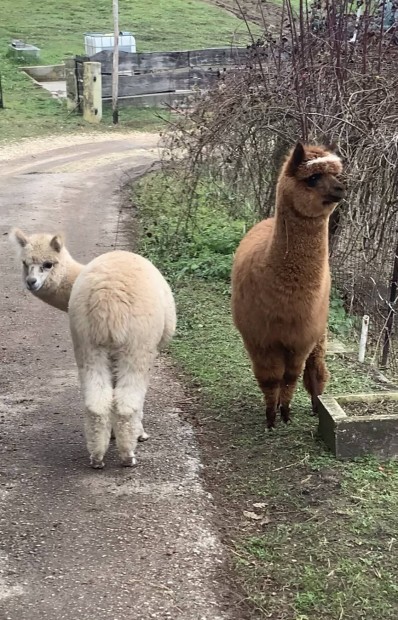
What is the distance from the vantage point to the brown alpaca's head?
4633mm

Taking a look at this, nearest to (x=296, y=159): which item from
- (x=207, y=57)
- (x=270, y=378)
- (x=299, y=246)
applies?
(x=299, y=246)

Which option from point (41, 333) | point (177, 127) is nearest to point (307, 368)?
point (41, 333)

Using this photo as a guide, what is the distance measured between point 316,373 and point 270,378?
0.52 metres

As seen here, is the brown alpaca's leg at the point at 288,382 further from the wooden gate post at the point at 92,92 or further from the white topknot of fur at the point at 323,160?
the wooden gate post at the point at 92,92

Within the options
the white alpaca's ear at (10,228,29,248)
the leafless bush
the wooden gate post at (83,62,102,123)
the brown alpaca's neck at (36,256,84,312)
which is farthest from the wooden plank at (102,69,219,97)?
the brown alpaca's neck at (36,256,84,312)

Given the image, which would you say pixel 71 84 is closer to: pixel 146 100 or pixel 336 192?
pixel 146 100

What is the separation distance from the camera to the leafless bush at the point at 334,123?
621 cm

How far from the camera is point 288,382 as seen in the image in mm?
5355

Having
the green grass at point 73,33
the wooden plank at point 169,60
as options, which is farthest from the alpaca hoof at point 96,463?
the wooden plank at point 169,60

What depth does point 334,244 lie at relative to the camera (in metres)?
7.31

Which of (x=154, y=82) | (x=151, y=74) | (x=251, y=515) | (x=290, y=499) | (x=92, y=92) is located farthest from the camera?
(x=154, y=82)

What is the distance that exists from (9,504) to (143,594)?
3.82 feet

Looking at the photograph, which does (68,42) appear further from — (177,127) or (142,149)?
(177,127)

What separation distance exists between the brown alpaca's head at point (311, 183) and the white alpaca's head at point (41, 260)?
1860 mm
